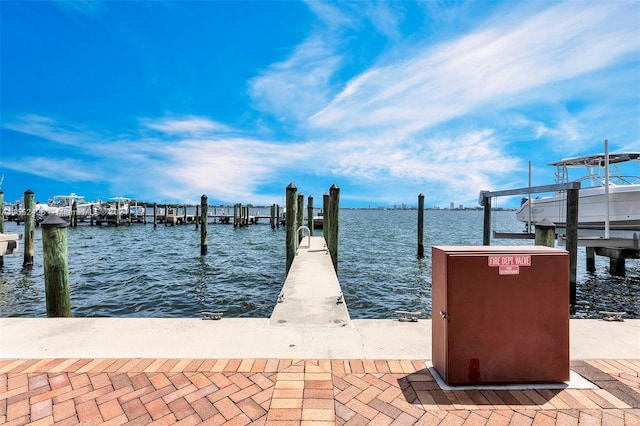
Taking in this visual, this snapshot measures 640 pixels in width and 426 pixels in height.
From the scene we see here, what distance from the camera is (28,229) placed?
13805 millimetres

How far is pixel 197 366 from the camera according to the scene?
2.81 meters

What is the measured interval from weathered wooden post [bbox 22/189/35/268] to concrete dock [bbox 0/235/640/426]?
41.3 feet

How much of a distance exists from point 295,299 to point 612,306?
343 inches

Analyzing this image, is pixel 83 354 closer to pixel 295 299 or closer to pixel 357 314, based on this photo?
pixel 295 299

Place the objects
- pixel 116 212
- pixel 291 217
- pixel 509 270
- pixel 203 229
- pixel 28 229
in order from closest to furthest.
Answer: pixel 509 270 → pixel 291 217 → pixel 28 229 → pixel 203 229 → pixel 116 212

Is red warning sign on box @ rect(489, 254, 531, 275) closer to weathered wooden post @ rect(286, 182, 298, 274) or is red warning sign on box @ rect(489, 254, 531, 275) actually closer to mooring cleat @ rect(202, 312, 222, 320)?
mooring cleat @ rect(202, 312, 222, 320)

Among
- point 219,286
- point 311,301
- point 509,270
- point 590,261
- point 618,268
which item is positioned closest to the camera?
point 509,270

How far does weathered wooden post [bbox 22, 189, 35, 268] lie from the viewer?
13.3 meters

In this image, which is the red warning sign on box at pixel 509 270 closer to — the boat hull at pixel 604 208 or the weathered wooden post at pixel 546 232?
the weathered wooden post at pixel 546 232

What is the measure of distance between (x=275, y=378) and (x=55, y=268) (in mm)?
4237

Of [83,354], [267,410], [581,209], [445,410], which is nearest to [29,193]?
[83,354]

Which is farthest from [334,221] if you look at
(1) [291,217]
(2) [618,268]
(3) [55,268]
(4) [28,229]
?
(4) [28,229]

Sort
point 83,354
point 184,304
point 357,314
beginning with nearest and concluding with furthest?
point 83,354 < point 357,314 < point 184,304

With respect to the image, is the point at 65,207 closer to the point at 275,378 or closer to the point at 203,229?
the point at 203,229
